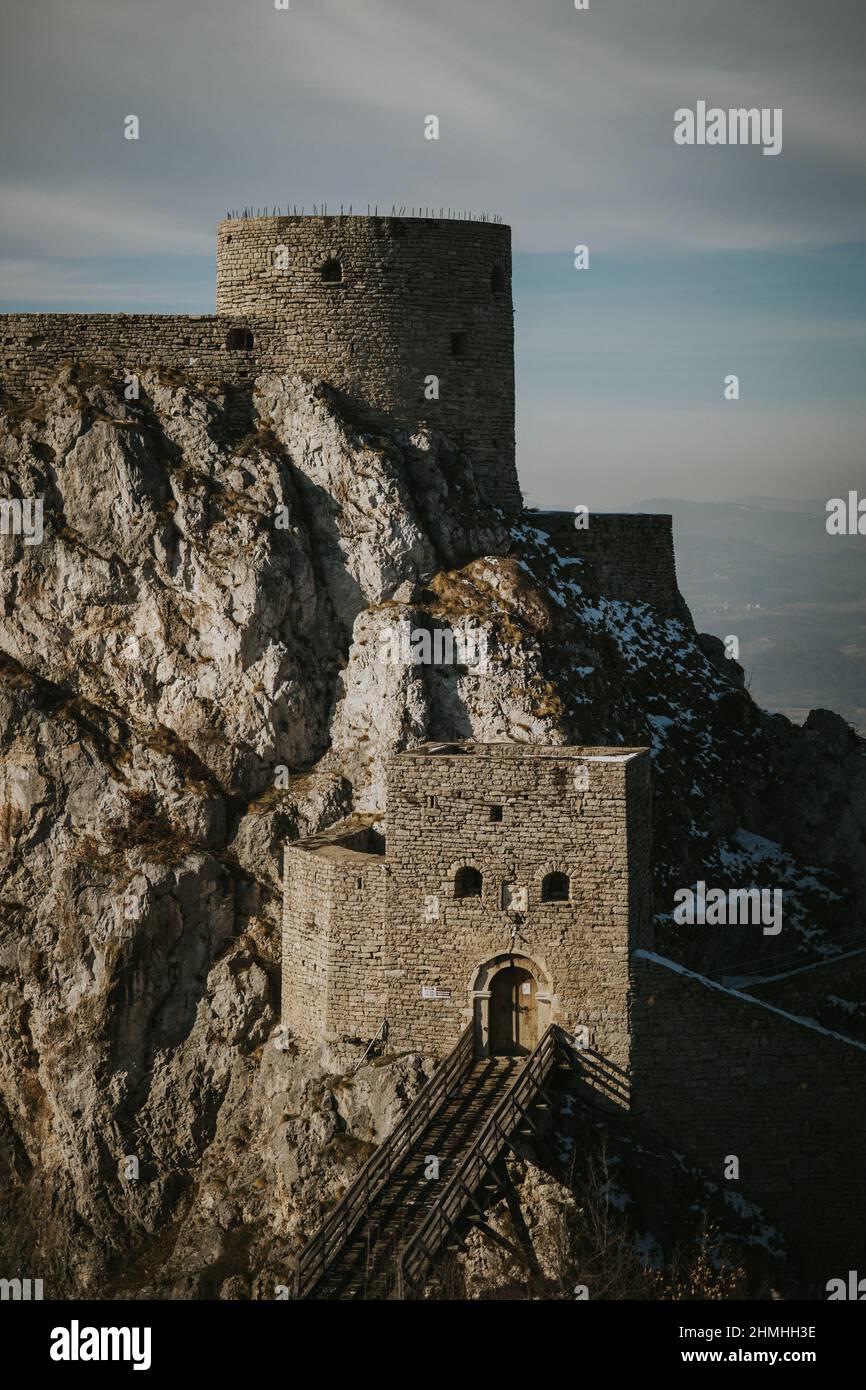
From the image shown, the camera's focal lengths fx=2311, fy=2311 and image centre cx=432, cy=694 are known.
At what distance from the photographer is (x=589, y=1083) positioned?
52.4 m

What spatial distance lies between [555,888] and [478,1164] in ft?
21.6


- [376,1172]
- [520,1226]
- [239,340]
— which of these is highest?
[239,340]

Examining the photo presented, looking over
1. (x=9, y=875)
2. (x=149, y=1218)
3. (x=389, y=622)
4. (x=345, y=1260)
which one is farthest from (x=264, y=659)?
(x=345, y=1260)

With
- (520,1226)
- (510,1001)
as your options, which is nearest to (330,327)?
(510,1001)

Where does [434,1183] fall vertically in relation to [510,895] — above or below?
below

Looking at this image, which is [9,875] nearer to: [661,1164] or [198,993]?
[198,993]

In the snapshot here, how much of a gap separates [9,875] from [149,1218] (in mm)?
10019

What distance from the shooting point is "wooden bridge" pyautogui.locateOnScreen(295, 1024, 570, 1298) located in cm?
4706

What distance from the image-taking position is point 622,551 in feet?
235

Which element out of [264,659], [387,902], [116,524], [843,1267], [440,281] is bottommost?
[843,1267]

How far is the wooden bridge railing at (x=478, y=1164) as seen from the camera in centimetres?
4725

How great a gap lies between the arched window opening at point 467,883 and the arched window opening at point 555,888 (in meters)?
1.54

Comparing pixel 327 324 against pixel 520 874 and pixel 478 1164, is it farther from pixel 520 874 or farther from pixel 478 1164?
pixel 478 1164

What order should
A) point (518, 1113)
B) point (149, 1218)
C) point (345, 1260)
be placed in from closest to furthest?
point (345, 1260) < point (518, 1113) < point (149, 1218)
